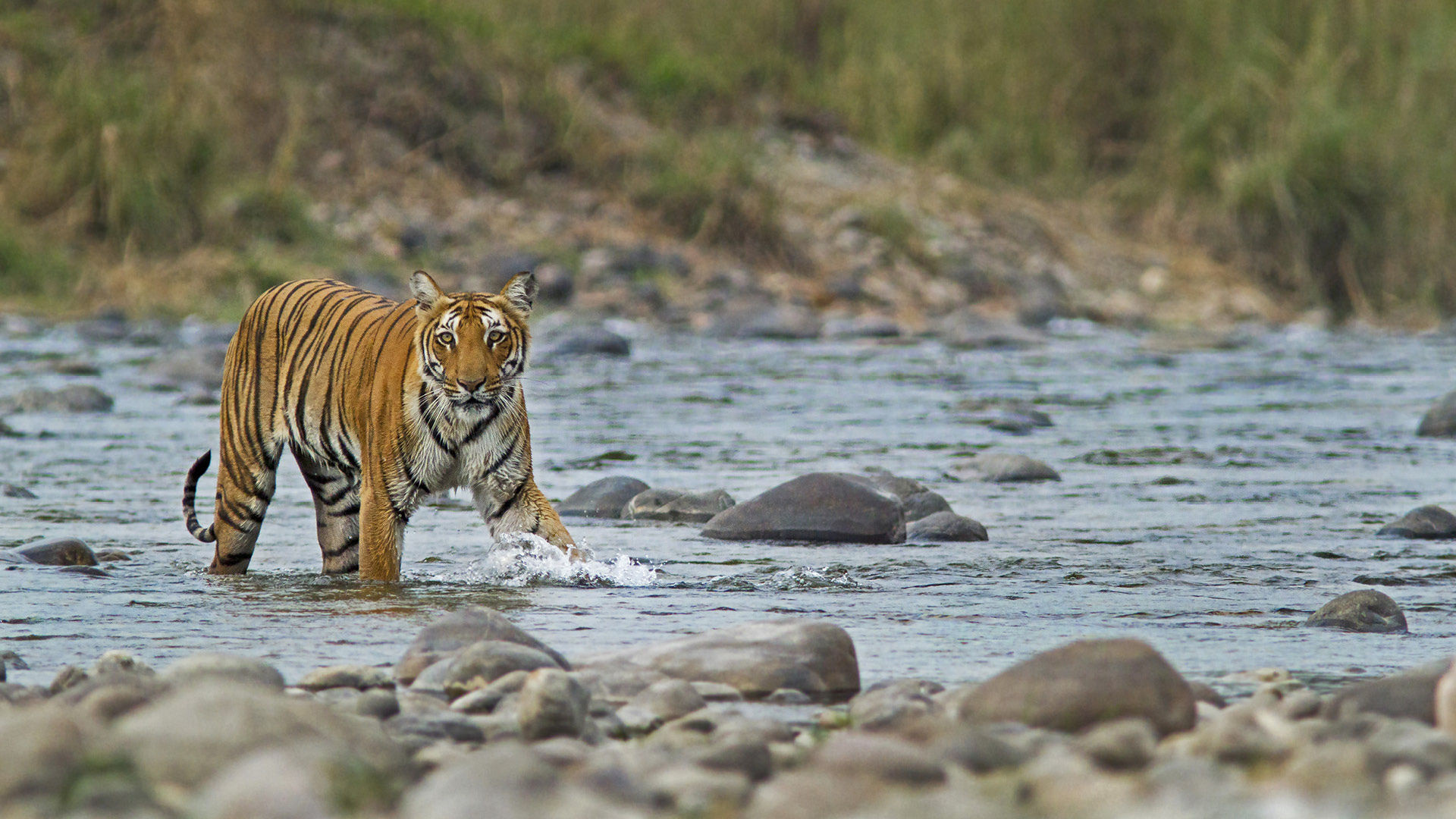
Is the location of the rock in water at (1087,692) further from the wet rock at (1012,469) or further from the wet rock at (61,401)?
the wet rock at (61,401)

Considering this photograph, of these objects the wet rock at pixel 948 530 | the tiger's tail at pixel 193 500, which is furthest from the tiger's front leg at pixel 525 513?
the wet rock at pixel 948 530

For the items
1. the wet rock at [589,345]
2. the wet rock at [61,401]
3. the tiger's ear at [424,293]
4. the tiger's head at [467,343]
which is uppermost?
the wet rock at [589,345]

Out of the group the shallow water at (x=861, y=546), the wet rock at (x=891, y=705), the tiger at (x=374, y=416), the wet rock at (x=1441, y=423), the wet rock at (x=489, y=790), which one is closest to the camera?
the wet rock at (x=489, y=790)

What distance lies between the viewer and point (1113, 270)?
17.4 meters

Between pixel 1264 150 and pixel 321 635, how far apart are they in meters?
14.8

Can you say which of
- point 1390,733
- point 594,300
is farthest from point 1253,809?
point 594,300

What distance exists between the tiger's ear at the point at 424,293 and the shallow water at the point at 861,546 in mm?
730

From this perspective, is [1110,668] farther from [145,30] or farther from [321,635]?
[145,30]

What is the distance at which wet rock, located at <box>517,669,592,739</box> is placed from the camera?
3.03m

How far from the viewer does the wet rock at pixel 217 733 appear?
7.22 ft

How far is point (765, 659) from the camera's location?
3.64 metres

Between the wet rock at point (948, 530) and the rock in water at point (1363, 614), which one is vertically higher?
the wet rock at point (948, 530)

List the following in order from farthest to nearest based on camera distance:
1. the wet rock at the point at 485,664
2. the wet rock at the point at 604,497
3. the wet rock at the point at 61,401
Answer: the wet rock at the point at 61,401 → the wet rock at the point at 604,497 → the wet rock at the point at 485,664

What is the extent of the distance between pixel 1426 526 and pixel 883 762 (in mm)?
4010
